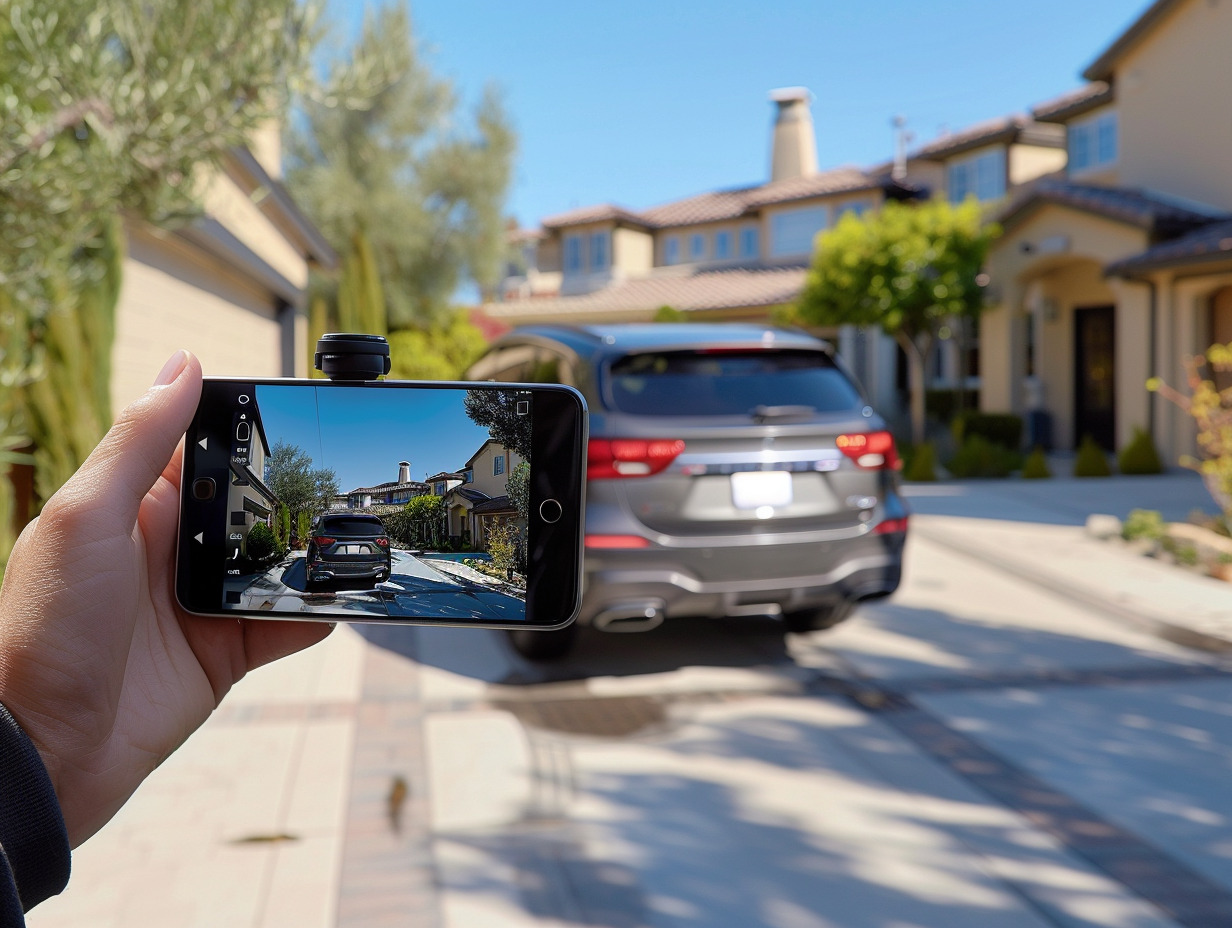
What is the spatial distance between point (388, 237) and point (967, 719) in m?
18.6

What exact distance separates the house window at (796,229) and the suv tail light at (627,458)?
80.1 ft

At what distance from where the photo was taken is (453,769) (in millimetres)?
4305

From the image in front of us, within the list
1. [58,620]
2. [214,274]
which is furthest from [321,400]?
[214,274]

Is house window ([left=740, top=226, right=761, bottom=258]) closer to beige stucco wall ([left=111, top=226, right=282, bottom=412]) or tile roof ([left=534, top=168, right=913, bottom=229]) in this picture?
tile roof ([left=534, top=168, right=913, bottom=229])

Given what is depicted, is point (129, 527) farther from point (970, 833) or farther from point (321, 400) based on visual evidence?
point (970, 833)

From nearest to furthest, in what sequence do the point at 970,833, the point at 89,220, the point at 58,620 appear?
1. the point at 58,620
2. the point at 970,833
3. the point at 89,220

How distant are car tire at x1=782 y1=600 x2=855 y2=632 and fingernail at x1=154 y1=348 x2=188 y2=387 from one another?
5.23 metres

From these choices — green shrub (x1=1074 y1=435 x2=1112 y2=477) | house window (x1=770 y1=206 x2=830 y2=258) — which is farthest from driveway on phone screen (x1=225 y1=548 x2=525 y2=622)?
house window (x1=770 y1=206 x2=830 y2=258)

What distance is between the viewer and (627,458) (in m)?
4.56

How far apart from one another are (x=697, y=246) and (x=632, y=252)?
2.22m

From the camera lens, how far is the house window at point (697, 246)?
3184 cm

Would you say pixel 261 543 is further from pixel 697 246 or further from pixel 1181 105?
pixel 697 246

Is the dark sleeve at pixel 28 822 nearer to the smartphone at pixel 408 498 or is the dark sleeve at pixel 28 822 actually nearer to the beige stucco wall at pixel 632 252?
the smartphone at pixel 408 498

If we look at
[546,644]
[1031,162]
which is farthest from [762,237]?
[546,644]
